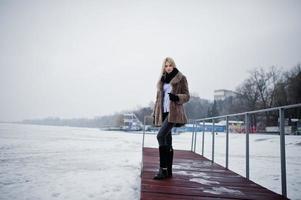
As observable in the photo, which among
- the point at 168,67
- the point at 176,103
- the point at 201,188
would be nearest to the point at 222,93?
the point at 168,67

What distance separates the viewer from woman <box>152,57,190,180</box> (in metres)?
3.15

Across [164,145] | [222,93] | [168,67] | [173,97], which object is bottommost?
[164,145]

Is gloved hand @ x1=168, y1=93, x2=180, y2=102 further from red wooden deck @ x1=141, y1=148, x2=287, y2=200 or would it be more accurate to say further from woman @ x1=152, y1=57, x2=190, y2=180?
red wooden deck @ x1=141, y1=148, x2=287, y2=200

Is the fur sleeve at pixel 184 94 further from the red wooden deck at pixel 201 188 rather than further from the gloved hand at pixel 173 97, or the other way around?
the red wooden deck at pixel 201 188

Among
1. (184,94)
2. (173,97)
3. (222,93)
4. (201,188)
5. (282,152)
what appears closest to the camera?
(282,152)

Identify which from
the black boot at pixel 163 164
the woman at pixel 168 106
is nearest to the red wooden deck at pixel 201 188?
the black boot at pixel 163 164

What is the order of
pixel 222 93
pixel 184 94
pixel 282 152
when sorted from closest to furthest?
pixel 282 152 < pixel 184 94 < pixel 222 93

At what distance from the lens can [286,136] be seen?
2.58m

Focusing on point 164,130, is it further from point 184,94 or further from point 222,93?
point 222,93

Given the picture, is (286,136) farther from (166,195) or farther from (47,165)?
(47,165)

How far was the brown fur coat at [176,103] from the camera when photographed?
315cm

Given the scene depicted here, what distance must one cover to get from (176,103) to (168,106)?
126 mm

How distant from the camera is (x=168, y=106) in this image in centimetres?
326

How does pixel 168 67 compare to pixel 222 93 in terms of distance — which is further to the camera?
pixel 222 93
